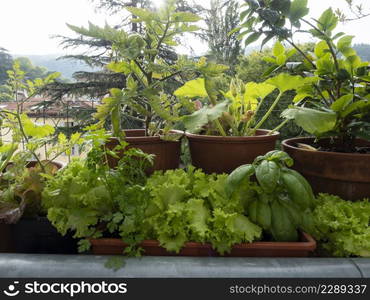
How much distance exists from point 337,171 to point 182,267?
505mm

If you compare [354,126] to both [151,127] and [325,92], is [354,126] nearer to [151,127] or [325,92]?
[325,92]

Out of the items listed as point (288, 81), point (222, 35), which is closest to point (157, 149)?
point (288, 81)

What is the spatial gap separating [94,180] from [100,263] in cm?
21

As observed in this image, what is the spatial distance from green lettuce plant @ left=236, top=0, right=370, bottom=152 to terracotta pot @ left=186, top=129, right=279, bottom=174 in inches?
4.1

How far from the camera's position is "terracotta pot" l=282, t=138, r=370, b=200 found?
2.66ft

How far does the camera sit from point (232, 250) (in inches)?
26.5

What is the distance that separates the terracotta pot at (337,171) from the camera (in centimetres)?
81

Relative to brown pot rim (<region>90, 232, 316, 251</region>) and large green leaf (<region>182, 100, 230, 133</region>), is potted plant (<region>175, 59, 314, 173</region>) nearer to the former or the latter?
large green leaf (<region>182, 100, 230, 133</region>)

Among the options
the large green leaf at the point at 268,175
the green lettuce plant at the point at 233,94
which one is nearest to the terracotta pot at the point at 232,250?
the large green leaf at the point at 268,175

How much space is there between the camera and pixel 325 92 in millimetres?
1035

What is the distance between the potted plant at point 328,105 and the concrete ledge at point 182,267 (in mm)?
272

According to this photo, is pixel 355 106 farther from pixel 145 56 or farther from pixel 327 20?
pixel 145 56

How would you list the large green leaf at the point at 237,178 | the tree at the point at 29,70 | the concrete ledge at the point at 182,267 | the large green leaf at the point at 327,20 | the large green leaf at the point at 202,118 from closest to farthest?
1. the concrete ledge at the point at 182,267
2. the large green leaf at the point at 237,178
3. the large green leaf at the point at 202,118
4. the large green leaf at the point at 327,20
5. the tree at the point at 29,70

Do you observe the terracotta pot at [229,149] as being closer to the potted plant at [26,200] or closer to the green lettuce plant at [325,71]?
the green lettuce plant at [325,71]
